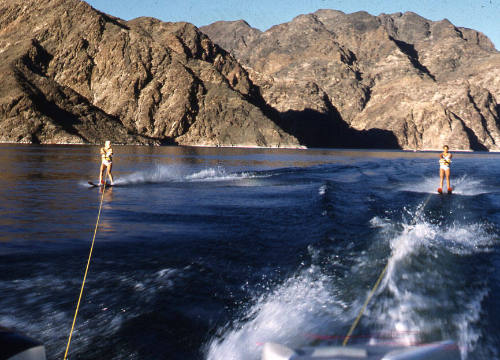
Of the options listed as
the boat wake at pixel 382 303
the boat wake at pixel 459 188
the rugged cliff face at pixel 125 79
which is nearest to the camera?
the boat wake at pixel 382 303

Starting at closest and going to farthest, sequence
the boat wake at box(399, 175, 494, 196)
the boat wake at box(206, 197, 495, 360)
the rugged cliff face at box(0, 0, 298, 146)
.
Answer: the boat wake at box(206, 197, 495, 360) < the boat wake at box(399, 175, 494, 196) < the rugged cliff face at box(0, 0, 298, 146)

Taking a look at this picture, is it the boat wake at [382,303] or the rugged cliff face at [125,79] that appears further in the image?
the rugged cliff face at [125,79]

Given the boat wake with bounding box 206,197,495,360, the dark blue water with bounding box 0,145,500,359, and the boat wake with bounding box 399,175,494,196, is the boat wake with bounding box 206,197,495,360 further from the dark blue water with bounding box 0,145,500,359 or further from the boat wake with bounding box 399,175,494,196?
the boat wake with bounding box 399,175,494,196

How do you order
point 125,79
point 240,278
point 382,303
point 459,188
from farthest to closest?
point 125,79, point 459,188, point 240,278, point 382,303

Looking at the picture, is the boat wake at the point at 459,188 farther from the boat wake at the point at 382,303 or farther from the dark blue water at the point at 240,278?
the boat wake at the point at 382,303

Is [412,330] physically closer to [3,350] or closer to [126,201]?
[3,350]

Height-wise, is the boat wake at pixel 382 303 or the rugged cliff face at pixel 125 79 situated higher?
the rugged cliff face at pixel 125 79

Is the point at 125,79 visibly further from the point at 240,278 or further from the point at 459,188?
the point at 240,278

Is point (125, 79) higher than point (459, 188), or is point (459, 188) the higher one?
point (125, 79)

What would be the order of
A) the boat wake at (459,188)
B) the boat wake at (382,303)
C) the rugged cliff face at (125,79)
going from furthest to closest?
the rugged cliff face at (125,79) → the boat wake at (459,188) → the boat wake at (382,303)

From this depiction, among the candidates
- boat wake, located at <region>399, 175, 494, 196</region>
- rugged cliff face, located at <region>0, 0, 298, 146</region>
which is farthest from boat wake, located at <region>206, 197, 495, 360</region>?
rugged cliff face, located at <region>0, 0, 298, 146</region>

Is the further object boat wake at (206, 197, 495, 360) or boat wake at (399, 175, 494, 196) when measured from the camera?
boat wake at (399, 175, 494, 196)

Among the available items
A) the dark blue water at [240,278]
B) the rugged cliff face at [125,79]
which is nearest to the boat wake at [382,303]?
the dark blue water at [240,278]

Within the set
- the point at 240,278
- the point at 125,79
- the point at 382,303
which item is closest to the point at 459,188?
the point at 382,303
